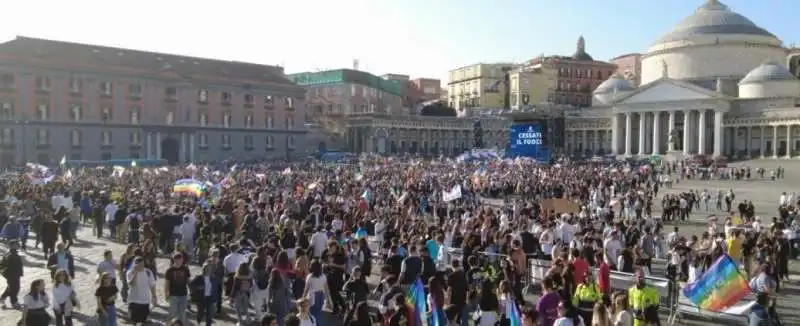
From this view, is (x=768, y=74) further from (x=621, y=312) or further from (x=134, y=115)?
(x=621, y=312)

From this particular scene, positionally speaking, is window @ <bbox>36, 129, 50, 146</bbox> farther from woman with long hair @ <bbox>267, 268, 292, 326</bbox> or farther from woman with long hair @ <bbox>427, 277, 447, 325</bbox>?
woman with long hair @ <bbox>427, 277, 447, 325</bbox>

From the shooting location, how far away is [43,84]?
2215 inches

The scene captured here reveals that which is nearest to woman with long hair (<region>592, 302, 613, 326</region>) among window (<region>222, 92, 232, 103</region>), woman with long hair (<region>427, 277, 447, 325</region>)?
woman with long hair (<region>427, 277, 447, 325</region>)

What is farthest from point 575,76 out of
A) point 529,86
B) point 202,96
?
point 202,96

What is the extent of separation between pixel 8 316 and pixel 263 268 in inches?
194

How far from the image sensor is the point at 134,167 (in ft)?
132

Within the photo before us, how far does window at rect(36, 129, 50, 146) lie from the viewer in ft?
183

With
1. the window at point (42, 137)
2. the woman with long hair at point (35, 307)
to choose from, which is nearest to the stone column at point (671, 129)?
the window at point (42, 137)

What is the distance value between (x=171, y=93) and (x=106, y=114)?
6.29 m

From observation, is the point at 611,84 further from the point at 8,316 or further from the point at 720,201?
the point at 8,316

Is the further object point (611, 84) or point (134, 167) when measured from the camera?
point (611, 84)

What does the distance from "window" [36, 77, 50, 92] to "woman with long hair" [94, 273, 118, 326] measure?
52703mm

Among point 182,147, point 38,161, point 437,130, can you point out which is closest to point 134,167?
point 38,161

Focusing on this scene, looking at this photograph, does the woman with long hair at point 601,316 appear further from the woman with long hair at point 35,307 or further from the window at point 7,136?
the window at point 7,136
